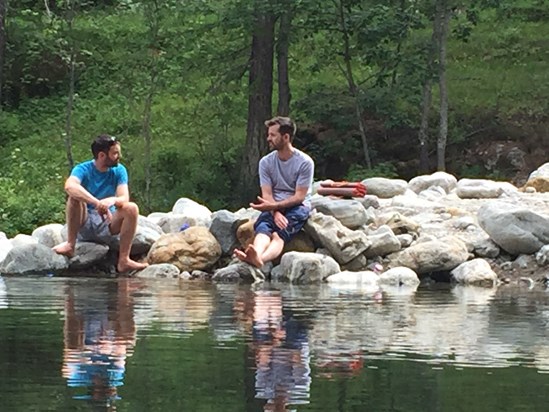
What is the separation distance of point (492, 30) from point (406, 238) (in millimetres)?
18907

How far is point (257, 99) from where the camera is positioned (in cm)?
2159

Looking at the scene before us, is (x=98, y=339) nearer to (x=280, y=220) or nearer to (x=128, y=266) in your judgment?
(x=280, y=220)

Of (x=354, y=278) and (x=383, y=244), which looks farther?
(x=383, y=244)

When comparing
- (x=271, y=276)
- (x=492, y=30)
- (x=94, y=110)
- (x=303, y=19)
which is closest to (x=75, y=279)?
(x=271, y=276)

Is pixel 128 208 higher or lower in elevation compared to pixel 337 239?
higher

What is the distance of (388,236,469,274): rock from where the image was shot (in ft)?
37.9

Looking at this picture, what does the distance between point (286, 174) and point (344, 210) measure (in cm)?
125

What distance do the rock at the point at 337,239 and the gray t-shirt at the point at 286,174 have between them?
0.34 metres

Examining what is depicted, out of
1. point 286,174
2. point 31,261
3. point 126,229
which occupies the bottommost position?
point 31,261

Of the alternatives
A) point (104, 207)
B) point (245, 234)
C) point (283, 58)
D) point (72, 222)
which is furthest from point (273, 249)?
point (283, 58)

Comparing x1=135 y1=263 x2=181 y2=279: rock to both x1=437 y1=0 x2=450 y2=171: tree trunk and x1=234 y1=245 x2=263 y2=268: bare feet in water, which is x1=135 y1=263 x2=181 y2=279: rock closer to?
x1=234 y1=245 x2=263 y2=268: bare feet in water

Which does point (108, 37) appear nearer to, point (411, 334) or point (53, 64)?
point (53, 64)

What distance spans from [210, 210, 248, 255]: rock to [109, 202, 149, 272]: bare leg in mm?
792

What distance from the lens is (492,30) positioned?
3047cm
